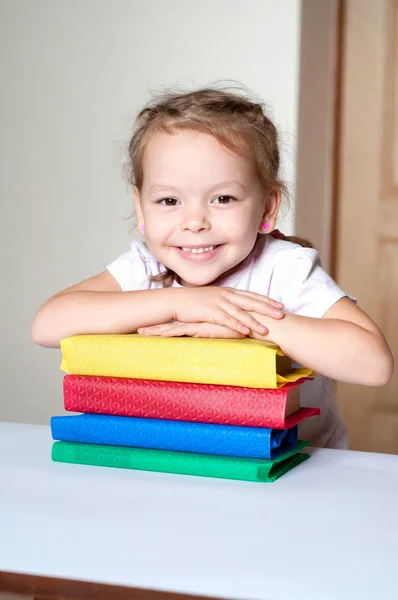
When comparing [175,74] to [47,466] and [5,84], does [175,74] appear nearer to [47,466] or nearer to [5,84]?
[5,84]

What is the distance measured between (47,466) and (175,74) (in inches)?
91.7

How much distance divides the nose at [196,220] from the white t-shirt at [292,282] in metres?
0.18

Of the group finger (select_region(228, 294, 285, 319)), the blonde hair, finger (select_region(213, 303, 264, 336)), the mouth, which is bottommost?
finger (select_region(213, 303, 264, 336))

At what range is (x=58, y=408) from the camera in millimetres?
3125

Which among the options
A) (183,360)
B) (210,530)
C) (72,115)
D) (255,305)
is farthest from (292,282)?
(72,115)

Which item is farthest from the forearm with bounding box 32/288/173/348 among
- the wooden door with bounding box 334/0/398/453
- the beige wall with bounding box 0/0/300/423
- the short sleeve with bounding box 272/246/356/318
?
the wooden door with bounding box 334/0/398/453

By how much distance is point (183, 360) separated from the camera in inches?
33.7

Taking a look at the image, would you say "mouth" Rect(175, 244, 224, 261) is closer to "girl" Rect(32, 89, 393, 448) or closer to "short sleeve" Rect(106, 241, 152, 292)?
"girl" Rect(32, 89, 393, 448)

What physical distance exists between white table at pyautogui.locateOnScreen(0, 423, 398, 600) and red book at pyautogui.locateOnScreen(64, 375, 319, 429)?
7 centimetres

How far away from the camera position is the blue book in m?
0.83

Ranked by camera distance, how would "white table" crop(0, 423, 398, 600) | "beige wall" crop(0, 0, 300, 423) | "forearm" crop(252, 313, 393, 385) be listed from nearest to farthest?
1. "white table" crop(0, 423, 398, 600)
2. "forearm" crop(252, 313, 393, 385)
3. "beige wall" crop(0, 0, 300, 423)

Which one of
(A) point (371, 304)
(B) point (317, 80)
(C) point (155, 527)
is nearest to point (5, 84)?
(B) point (317, 80)

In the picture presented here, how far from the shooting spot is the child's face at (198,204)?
1086 millimetres

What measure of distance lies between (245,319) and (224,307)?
0.05 meters
